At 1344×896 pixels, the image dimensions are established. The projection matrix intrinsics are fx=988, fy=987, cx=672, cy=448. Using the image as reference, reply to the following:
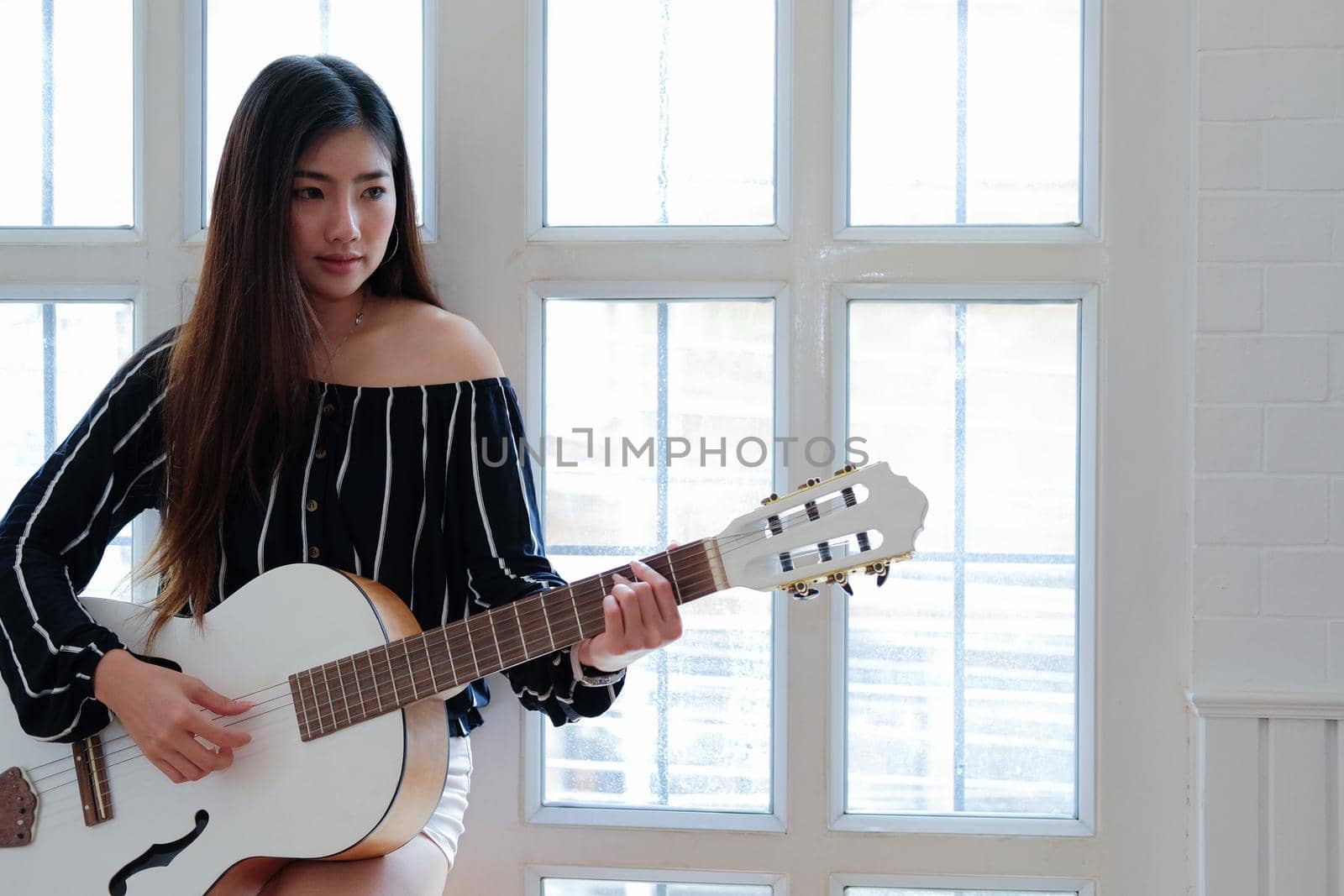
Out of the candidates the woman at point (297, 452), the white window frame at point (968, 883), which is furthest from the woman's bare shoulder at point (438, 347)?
the white window frame at point (968, 883)

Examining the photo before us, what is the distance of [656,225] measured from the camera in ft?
4.75

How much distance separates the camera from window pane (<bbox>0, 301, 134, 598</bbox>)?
153cm

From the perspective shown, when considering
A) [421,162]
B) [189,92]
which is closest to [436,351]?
[421,162]

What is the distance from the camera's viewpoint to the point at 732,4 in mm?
1450

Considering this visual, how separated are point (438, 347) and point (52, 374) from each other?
0.72m

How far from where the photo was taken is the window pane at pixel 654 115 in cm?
145

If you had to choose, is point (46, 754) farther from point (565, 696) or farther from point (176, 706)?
point (565, 696)

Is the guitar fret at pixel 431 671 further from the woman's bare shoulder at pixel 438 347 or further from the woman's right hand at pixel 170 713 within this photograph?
the woman's bare shoulder at pixel 438 347

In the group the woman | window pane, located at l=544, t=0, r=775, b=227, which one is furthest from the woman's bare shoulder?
window pane, located at l=544, t=0, r=775, b=227

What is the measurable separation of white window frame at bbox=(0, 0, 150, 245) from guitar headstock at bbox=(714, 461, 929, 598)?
42.4 inches

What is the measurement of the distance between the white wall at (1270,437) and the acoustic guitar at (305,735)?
2.08ft

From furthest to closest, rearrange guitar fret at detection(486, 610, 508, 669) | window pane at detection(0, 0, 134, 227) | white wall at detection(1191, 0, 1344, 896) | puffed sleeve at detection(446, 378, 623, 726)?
window pane at detection(0, 0, 134, 227) → white wall at detection(1191, 0, 1344, 896) → puffed sleeve at detection(446, 378, 623, 726) → guitar fret at detection(486, 610, 508, 669)

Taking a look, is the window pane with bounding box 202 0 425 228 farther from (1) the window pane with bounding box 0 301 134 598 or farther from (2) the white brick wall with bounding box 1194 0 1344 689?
(2) the white brick wall with bounding box 1194 0 1344 689

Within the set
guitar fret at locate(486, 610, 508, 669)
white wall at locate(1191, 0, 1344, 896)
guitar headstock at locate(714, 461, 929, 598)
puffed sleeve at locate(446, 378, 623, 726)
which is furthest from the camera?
white wall at locate(1191, 0, 1344, 896)
